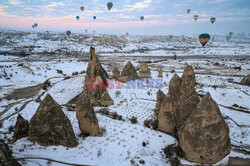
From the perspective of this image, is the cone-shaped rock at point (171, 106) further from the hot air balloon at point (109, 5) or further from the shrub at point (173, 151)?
the hot air balloon at point (109, 5)

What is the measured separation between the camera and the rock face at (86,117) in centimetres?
827

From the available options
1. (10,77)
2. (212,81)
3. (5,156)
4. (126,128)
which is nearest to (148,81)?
(212,81)

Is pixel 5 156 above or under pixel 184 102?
under

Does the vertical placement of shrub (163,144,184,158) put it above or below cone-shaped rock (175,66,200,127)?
below

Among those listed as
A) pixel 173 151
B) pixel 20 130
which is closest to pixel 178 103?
pixel 173 151

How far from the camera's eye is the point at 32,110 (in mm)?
13258

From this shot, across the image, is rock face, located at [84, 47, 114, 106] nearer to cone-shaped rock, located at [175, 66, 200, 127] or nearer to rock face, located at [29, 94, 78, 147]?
rock face, located at [29, 94, 78, 147]

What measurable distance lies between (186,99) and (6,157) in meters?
8.94

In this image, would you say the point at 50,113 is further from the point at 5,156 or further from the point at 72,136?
the point at 5,156

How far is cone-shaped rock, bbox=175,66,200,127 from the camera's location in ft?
27.5

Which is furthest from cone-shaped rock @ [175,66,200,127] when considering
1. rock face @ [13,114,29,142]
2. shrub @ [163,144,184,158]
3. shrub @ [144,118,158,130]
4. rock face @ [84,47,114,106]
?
rock face @ [13,114,29,142]

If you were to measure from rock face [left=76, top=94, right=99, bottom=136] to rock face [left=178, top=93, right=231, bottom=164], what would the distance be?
4.88 metres

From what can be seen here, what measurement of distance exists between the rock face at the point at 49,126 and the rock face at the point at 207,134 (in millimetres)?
5773

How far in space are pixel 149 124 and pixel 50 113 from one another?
6.36 metres
